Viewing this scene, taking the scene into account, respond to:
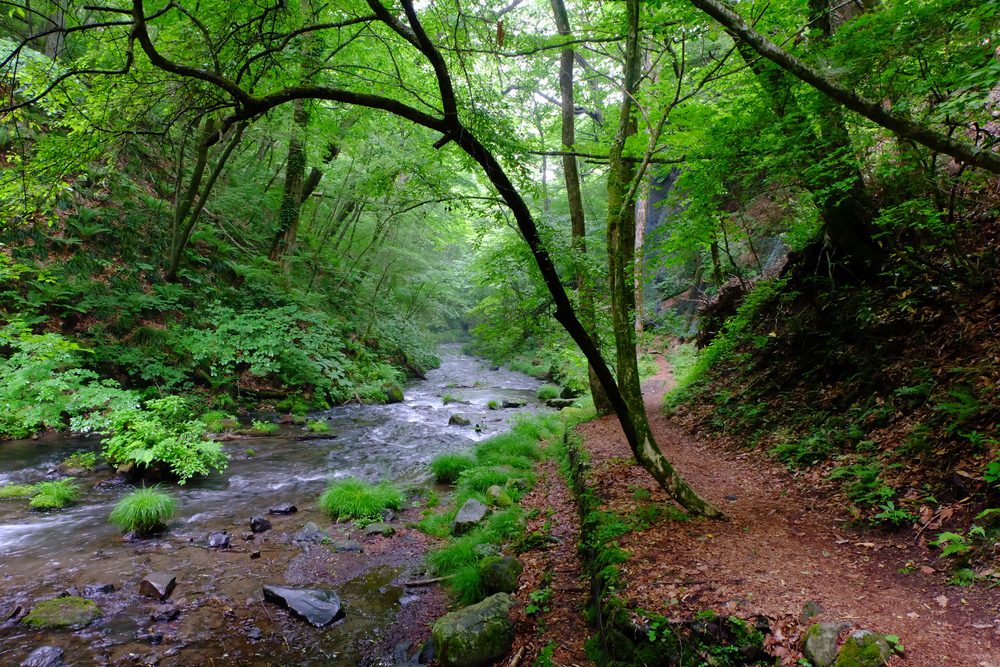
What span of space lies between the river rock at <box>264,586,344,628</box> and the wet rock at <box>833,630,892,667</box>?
4.29 metres

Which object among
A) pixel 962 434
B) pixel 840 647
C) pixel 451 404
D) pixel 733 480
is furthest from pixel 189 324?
pixel 962 434

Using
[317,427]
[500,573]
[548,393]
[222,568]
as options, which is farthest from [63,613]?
[548,393]

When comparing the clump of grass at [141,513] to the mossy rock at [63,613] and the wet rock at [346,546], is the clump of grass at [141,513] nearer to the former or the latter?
the mossy rock at [63,613]

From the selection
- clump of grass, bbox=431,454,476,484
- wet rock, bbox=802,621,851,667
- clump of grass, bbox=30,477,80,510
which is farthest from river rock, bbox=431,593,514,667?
clump of grass, bbox=30,477,80,510

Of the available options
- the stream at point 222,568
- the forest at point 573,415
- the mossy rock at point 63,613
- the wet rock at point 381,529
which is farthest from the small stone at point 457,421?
the mossy rock at point 63,613

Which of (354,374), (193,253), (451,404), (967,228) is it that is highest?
(193,253)

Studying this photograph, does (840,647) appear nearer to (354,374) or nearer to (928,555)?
(928,555)

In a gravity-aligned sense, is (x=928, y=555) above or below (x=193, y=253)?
below

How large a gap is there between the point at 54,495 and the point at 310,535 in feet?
12.0

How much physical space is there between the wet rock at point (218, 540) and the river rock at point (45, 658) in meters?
1.92

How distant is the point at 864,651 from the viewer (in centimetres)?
253

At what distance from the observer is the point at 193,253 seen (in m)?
13.1

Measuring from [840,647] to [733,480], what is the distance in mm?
3501

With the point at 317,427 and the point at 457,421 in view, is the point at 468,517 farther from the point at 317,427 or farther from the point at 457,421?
the point at 457,421
